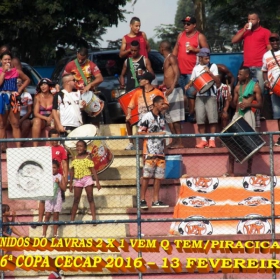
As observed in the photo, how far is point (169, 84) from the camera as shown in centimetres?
1747

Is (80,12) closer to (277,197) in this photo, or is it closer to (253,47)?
(253,47)

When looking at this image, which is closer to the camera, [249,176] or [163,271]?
[163,271]

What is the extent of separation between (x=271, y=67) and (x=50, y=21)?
43.2 ft

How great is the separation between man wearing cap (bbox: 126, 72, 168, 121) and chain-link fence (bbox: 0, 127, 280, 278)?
0.73m

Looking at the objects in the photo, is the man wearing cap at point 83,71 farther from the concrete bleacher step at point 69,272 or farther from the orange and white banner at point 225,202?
the concrete bleacher step at point 69,272

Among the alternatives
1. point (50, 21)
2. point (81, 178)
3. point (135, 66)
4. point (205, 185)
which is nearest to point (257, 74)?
point (135, 66)

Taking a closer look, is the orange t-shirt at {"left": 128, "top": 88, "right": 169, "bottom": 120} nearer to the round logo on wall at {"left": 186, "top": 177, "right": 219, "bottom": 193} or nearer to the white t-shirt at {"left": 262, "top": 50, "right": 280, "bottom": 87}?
the round logo on wall at {"left": 186, "top": 177, "right": 219, "bottom": 193}

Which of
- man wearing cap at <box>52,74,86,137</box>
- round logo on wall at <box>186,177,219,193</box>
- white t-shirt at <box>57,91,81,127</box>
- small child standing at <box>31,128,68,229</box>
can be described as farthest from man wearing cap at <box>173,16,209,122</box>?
small child standing at <box>31,128,68,229</box>

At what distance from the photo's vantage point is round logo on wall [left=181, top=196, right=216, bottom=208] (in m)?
15.4

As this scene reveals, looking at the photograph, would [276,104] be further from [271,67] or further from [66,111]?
[66,111]

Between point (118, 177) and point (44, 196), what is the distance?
2.46 meters

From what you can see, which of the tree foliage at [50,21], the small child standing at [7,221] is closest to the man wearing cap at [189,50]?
the small child standing at [7,221]

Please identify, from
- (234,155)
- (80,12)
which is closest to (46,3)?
(80,12)

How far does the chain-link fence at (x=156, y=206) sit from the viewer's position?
47.5 feet
